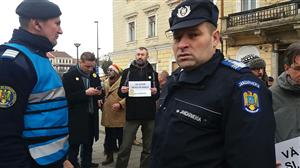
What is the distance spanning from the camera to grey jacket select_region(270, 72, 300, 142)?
261cm

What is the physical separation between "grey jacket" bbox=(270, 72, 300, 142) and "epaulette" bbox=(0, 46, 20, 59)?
1806 millimetres

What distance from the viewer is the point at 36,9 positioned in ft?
8.01

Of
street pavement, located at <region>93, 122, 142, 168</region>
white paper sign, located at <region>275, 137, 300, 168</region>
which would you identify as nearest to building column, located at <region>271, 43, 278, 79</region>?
street pavement, located at <region>93, 122, 142, 168</region>

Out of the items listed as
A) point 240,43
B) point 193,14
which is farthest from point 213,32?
point 240,43

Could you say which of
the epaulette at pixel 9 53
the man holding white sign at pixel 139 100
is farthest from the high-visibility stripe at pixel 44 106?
the man holding white sign at pixel 139 100

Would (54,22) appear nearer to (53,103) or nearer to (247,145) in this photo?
(53,103)

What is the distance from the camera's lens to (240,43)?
19.9m

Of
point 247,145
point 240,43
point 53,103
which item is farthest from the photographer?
point 240,43

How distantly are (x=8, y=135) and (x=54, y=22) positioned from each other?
85 cm

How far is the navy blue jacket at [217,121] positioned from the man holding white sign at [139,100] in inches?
149

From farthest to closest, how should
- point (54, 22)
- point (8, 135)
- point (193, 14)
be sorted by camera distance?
point (54, 22)
point (8, 135)
point (193, 14)

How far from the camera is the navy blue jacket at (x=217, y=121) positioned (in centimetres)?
171

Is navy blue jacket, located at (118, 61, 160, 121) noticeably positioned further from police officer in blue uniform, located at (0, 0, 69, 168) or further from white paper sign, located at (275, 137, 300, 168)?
A: white paper sign, located at (275, 137, 300, 168)

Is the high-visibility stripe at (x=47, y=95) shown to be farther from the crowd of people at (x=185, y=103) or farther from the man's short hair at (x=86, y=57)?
the man's short hair at (x=86, y=57)
